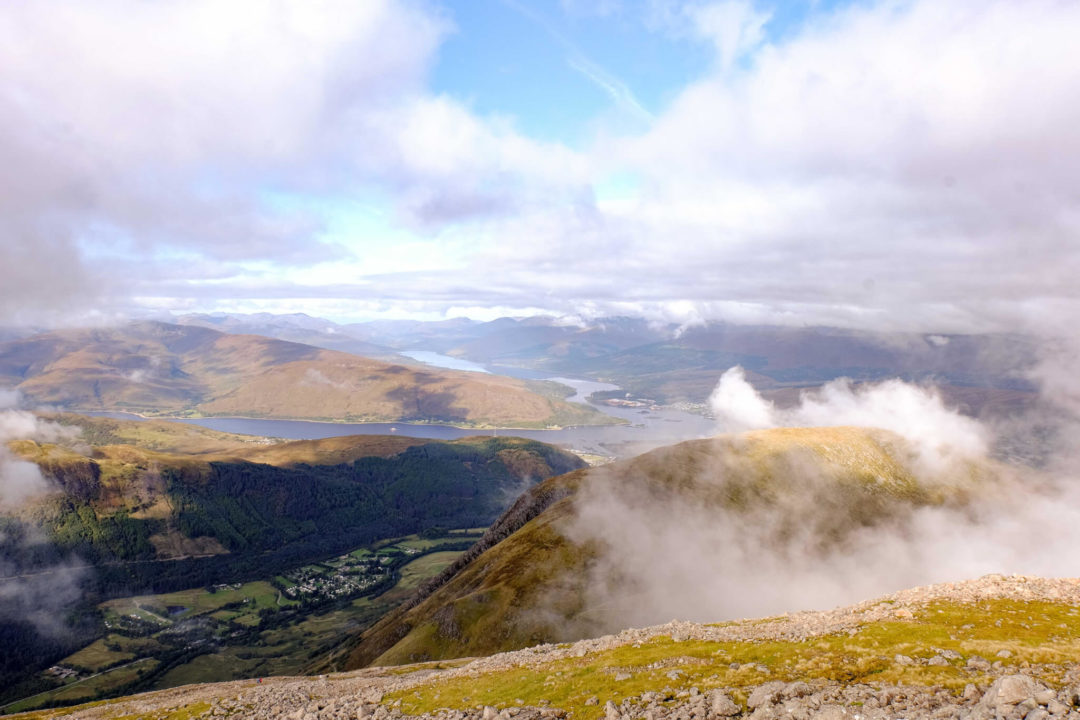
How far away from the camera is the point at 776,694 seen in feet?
95.1

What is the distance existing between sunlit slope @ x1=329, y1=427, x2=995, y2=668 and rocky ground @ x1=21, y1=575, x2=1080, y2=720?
3790cm

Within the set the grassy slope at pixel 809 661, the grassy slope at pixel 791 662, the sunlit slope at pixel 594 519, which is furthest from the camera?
the sunlit slope at pixel 594 519

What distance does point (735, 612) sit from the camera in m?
101

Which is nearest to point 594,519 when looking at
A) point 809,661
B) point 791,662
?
point 791,662

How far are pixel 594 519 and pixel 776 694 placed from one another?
4557 inches

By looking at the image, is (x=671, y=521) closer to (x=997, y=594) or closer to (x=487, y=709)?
(x=997, y=594)

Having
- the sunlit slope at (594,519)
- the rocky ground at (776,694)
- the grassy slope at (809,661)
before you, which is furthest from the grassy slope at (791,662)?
the sunlit slope at (594,519)

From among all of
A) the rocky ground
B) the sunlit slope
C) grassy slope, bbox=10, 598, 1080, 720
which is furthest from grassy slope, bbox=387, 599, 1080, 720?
the sunlit slope

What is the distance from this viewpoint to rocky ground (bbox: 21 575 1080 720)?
2391cm

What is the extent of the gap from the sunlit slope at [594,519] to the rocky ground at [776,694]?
124 feet

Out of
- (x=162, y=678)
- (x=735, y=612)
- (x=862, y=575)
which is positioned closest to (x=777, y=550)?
(x=862, y=575)

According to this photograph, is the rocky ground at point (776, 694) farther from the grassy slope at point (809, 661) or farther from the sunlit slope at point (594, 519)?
the sunlit slope at point (594, 519)

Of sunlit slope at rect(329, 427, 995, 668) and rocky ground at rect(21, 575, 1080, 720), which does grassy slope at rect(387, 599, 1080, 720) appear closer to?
rocky ground at rect(21, 575, 1080, 720)

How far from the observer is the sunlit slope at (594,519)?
106438mm
